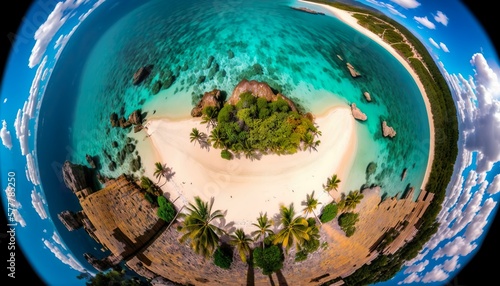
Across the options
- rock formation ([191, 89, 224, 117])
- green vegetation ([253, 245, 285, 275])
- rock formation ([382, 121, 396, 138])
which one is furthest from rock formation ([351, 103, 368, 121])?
green vegetation ([253, 245, 285, 275])

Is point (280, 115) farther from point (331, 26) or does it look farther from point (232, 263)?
point (232, 263)

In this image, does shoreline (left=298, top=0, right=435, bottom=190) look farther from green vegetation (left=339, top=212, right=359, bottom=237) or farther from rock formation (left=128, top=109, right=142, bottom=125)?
rock formation (left=128, top=109, right=142, bottom=125)

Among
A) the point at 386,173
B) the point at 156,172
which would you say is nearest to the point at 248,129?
the point at 156,172

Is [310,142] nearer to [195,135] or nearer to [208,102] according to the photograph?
[208,102]

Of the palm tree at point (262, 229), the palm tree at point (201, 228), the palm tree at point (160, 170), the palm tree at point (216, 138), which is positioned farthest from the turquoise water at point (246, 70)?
the palm tree at point (262, 229)

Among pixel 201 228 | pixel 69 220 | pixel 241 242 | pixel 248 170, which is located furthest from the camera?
pixel 248 170

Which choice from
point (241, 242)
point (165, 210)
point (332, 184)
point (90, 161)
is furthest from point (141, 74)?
point (332, 184)

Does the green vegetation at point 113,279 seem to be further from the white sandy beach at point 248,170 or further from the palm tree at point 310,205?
the palm tree at point 310,205
